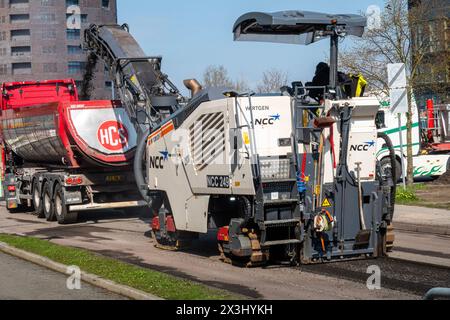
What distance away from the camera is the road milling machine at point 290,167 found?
12.1 meters

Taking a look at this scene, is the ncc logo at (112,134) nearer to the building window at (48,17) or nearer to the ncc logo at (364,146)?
the ncc logo at (364,146)

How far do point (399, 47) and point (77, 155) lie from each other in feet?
36.1

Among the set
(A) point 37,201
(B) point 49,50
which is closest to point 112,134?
(A) point 37,201

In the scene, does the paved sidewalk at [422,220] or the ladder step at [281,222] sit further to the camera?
the paved sidewalk at [422,220]

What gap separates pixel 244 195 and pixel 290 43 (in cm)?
310

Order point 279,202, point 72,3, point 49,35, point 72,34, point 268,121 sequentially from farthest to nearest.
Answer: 1. point 49,35
2. point 72,34
3. point 72,3
4. point 268,121
5. point 279,202

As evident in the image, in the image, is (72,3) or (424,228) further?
(72,3)

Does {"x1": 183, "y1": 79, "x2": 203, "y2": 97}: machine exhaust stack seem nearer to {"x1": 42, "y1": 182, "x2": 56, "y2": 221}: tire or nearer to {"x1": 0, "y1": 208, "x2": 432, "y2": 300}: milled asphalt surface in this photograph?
{"x1": 0, "y1": 208, "x2": 432, "y2": 300}: milled asphalt surface

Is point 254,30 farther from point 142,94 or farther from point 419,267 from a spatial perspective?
point 142,94

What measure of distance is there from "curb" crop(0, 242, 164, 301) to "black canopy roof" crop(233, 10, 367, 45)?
184 inches

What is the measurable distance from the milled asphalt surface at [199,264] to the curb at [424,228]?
4393mm

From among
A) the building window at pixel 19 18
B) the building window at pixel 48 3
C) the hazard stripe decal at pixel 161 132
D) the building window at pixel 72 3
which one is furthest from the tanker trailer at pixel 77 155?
the building window at pixel 19 18

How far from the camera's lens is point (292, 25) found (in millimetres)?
12875

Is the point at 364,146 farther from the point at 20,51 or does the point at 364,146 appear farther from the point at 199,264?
the point at 20,51
